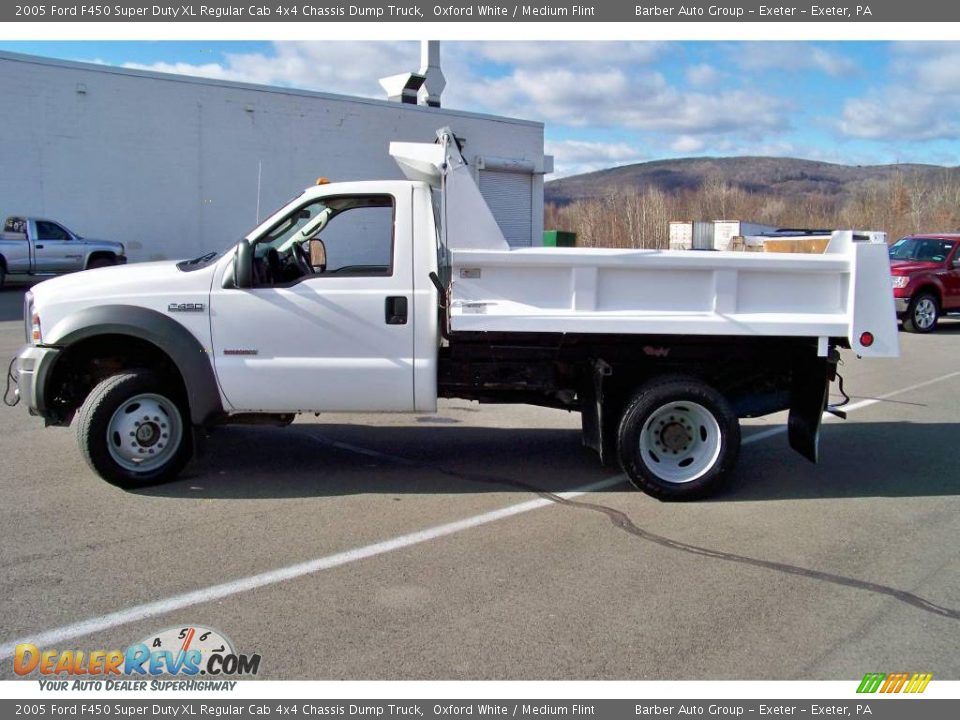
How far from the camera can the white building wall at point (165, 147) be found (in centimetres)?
2320

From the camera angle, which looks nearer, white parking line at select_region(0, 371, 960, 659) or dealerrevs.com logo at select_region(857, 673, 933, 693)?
dealerrevs.com logo at select_region(857, 673, 933, 693)

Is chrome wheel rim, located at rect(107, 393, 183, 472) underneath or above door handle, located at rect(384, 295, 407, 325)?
underneath

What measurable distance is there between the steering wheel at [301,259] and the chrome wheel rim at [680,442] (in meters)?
2.88

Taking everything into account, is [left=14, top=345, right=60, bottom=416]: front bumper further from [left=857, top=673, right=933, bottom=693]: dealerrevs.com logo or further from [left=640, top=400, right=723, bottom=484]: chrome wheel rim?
[left=857, top=673, right=933, bottom=693]: dealerrevs.com logo

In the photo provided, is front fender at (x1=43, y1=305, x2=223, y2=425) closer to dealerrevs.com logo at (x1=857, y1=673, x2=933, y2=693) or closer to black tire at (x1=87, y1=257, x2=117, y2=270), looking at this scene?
dealerrevs.com logo at (x1=857, y1=673, x2=933, y2=693)

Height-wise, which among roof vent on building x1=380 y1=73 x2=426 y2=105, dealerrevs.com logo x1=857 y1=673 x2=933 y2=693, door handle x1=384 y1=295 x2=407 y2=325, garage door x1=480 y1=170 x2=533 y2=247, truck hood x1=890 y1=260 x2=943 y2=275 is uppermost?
roof vent on building x1=380 y1=73 x2=426 y2=105

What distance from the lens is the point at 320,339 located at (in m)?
6.50

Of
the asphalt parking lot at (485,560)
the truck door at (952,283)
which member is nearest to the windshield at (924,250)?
the truck door at (952,283)

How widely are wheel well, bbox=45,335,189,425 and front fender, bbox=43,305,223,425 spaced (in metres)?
0.16

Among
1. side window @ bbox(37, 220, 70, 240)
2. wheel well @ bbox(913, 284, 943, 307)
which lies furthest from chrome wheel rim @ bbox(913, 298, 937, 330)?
side window @ bbox(37, 220, 70, 240)

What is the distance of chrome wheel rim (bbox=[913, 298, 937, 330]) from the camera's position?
719 inches

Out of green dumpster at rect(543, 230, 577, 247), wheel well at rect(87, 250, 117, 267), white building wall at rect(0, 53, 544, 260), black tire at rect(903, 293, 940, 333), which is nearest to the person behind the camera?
black tire at rect(903, 293, 940, 333)

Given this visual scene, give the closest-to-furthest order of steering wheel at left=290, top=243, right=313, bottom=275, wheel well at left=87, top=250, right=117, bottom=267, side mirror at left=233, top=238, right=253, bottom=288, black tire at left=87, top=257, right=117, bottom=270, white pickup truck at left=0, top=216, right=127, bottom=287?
side mirror at left=233, top=238, right=253, bottom=288 < steering wheel at left=290, top=243, right=313, bottom=275 < white pickup truck at left=0, top=216, right=127, bottom=287 < wheel well at left=87, top=250, right=117, bottom=267 < black tire at left=87, top=257, right=117, bottom=270

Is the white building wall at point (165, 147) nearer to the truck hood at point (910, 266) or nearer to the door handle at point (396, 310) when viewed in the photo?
the truck hood at point (910, 266)
